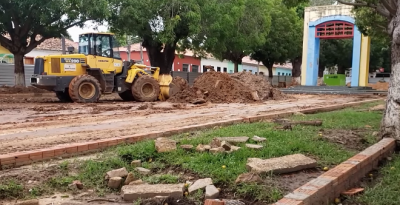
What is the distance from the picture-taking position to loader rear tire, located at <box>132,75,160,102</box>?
18.3 m

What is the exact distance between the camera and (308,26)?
1334 inches

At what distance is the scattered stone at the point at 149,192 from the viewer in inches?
178

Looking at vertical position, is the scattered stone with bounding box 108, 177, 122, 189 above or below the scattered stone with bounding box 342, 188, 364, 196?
above

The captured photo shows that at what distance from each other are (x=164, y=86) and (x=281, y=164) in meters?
14.2

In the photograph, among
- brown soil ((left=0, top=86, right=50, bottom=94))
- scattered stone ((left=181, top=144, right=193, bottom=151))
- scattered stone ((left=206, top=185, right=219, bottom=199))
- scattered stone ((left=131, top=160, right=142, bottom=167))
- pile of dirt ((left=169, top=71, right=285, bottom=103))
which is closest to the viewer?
scattered stone ((left=206, top=185, right=219, bottom=199))

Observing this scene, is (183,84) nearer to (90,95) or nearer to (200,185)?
(90,95)

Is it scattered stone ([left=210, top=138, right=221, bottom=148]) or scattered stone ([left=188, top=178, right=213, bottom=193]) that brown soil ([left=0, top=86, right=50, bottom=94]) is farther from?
scattered stone ([left=188, top=178, right=213, bottom=193])

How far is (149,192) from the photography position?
14.9ft

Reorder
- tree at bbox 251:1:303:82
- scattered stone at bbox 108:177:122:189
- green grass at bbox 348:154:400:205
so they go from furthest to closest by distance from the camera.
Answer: tree at bbox 251:1:303:82 < scattered stone at bbox 108:177:122:189 < green grass at bbox 348:154:400:205

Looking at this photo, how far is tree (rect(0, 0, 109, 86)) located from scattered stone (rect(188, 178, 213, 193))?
1530 cm

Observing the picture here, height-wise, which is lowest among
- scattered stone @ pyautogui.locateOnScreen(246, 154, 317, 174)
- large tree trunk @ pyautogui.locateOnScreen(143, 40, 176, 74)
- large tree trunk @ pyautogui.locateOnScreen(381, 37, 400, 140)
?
scattered stone @ pyautogui.locateOnScreen(246, 154, 317, 174)

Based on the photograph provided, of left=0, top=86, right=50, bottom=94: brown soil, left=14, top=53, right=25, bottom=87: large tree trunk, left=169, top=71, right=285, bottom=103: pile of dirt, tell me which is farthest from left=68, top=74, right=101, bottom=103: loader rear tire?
left=14, top=53, right=25, bottom=87: large tree trunk

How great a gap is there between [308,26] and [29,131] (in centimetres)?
2900

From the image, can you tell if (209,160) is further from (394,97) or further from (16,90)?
(16,90)
